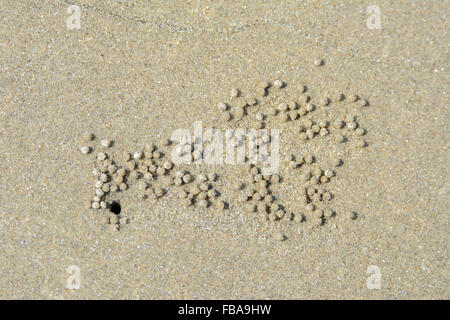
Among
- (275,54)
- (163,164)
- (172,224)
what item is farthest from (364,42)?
(172,224)

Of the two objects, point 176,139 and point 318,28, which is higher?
point 318,28

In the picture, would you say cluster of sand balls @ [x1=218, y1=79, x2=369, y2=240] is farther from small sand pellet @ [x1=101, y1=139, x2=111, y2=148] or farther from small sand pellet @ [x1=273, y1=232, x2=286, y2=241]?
small sand pellet @ [x1=101, y1=139, x2=111, y2=148]

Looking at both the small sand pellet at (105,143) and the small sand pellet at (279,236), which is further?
the small sand pellet at (105,143)

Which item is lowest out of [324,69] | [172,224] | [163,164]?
[172,224]

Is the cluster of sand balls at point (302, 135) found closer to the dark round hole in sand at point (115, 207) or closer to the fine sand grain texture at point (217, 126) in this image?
the fine sand grain texture at point (217, 126)

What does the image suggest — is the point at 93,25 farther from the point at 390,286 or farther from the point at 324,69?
the point at 390,286

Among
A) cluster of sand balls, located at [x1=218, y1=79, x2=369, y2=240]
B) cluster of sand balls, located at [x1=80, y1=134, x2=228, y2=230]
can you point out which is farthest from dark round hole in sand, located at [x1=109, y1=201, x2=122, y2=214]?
cluster of sand balls, located at [x1=218, y1=79, x2=369, y2=240]

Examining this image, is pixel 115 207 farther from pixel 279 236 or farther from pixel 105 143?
pixel 279 236

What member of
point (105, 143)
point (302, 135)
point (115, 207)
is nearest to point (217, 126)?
point (302, 135)

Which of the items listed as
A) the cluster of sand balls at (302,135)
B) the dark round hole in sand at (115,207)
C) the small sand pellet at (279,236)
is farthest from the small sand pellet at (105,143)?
the small sand pellet at (279,236)
